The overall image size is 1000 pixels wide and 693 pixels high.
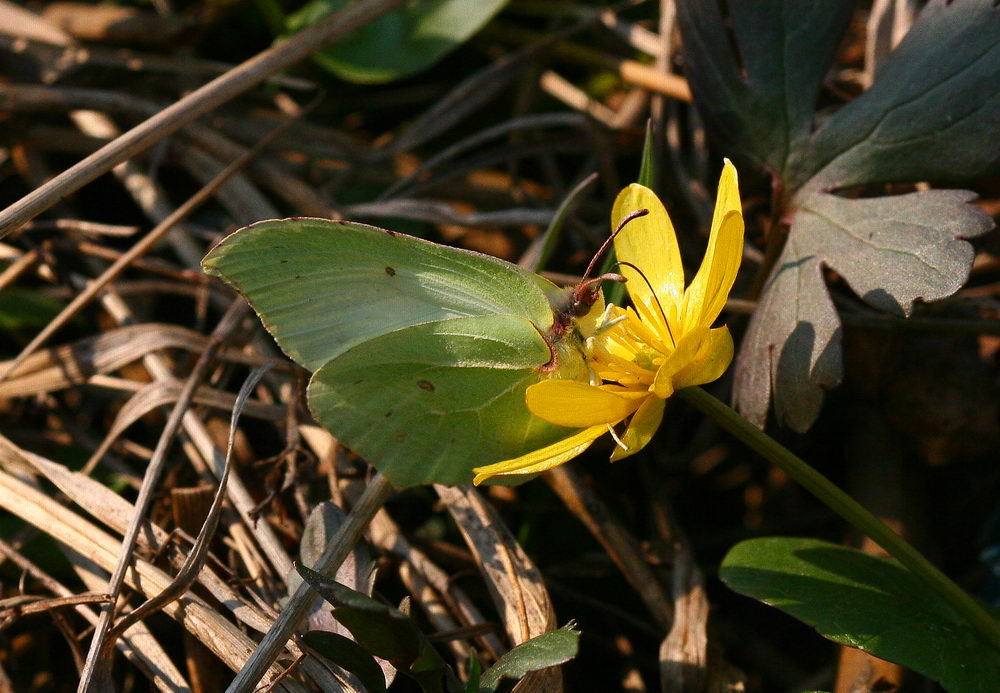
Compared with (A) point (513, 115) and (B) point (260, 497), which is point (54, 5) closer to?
(A) point (513, 115)

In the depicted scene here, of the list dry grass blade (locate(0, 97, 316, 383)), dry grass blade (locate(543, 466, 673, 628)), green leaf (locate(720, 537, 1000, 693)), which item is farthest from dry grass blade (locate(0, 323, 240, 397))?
green leaf (locate(720, 537, 1000, 693))

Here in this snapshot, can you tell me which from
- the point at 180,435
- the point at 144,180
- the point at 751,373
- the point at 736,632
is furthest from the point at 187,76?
the point at 736,632

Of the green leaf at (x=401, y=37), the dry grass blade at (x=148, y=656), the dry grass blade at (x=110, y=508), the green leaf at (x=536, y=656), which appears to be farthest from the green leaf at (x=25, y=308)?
the green leaf at (x=536, y=656)

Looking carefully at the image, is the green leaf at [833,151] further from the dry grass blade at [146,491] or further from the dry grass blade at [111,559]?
the dry grass blade at [146,491]

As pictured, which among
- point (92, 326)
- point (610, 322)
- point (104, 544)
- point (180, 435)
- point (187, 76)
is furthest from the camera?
point (187, 76)

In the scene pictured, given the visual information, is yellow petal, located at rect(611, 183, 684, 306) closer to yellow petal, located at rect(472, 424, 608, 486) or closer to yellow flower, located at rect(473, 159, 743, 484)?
yellow flower, located at rect(473, 159, 743, 484)

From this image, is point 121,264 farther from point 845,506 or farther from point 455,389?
point 845,506

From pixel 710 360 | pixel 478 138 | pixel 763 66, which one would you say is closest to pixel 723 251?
pixel 710 360
